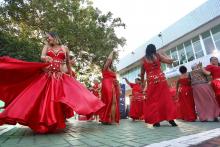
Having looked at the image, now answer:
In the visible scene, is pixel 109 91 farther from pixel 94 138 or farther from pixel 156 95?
pixel 94 138

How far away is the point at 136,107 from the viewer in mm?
11516

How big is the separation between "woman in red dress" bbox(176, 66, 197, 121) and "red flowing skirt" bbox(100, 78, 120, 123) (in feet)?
7.29

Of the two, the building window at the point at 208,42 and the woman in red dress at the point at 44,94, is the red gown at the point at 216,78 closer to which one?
the woman in red dress at the point at 44,94

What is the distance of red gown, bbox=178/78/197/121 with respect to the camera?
8.83 metres

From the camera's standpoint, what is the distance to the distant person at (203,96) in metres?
8.19

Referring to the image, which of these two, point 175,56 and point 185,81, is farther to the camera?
point 175,56

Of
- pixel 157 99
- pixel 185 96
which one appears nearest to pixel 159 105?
pixel 157 99

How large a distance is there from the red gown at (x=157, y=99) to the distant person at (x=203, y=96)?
232 cm

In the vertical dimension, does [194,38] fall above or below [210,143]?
above

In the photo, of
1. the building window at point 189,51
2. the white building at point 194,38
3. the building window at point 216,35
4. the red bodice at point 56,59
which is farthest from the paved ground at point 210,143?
the building window at point 189,51

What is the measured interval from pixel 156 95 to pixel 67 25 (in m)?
11.6

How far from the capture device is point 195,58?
2497cm

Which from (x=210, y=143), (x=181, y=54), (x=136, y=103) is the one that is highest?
(x=181, y=54)

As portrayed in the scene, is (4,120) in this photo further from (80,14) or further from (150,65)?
(80,14)
